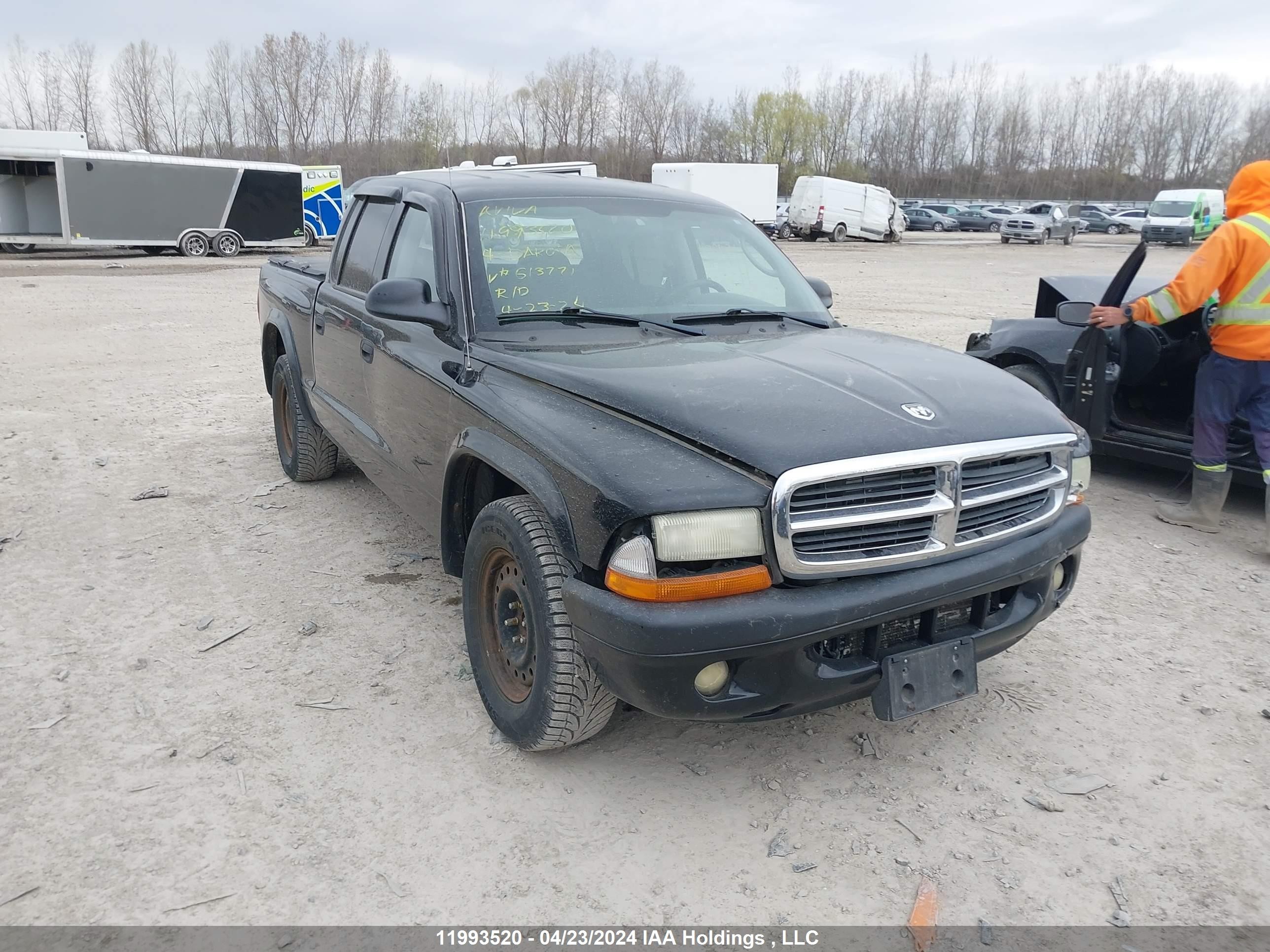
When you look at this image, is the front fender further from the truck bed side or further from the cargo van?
the cargo van

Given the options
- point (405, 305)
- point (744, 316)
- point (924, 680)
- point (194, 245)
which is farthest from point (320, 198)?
point (924, 680)

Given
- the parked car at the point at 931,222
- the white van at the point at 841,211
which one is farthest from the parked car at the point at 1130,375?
the parked car at the point at 931,222

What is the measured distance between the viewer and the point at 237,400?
8688mm

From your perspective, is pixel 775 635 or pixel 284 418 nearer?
pixel 775 635

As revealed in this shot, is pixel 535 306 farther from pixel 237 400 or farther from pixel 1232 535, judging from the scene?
pixel 237 400

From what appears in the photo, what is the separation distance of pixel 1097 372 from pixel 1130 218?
5465cm

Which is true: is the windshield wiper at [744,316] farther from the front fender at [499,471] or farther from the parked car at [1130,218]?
the parked car at [1130,218]

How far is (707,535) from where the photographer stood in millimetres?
2520

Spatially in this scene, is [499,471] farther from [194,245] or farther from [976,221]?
[976,221]

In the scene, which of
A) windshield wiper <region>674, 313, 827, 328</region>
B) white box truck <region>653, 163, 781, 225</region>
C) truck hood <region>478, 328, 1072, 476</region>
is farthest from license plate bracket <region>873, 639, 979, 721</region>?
white box truck <region>653, 163, 781, 225</region>

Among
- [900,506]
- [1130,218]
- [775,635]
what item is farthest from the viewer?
[1130,218]

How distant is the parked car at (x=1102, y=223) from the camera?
52438 mm

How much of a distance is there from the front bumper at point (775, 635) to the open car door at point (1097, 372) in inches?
123

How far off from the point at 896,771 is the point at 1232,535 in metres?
3.43
